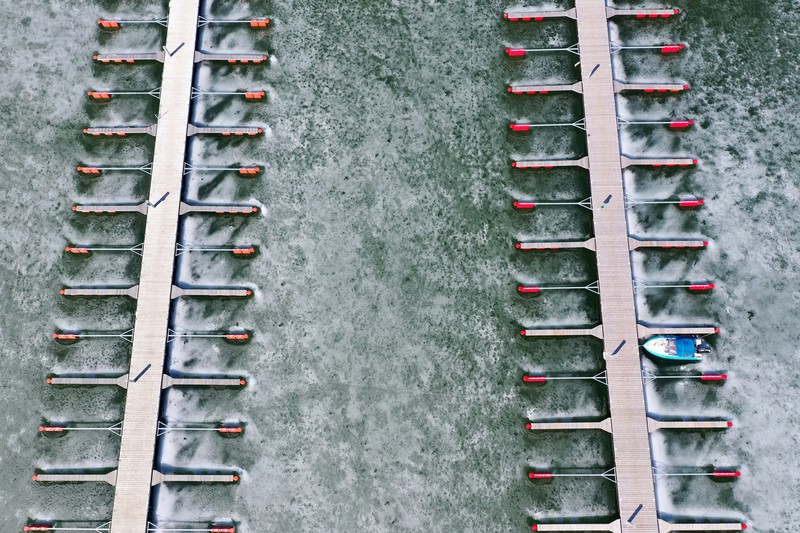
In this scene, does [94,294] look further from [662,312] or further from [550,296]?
[662,312]

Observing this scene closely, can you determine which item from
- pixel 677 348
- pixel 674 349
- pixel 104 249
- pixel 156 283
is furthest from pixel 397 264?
pixel 104 249

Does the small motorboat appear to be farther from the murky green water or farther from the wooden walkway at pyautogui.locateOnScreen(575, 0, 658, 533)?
the murky green water

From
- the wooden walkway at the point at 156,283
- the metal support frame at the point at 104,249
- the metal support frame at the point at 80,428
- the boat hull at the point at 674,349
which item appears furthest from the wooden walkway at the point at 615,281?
the metal support frame at the point at 80,428

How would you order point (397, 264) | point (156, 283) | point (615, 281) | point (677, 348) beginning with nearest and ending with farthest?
1. point (677, 348)
2. point (615, 281)
3. point (156, 283)
4. point (397, 264)

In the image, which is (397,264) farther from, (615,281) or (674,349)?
(674,349)

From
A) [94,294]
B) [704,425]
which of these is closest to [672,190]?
[704,425]

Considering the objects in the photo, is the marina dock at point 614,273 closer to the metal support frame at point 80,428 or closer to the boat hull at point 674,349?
the boat hull at point 674,349

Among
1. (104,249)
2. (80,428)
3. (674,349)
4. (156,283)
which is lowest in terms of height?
(80,428)
